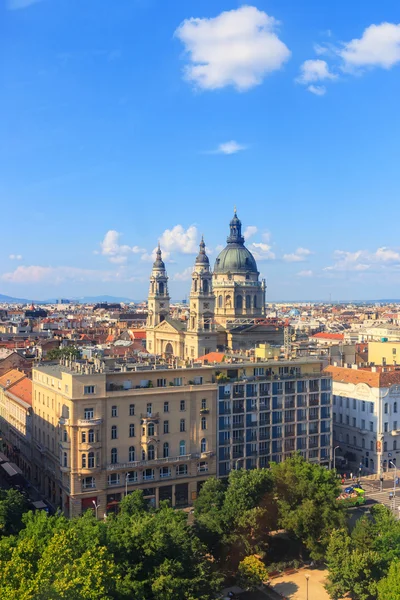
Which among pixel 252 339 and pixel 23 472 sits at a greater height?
pixel 252 339

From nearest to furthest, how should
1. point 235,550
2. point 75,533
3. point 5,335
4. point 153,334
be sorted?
1. point 75,533
2. point 235,550
3. point 153,334
4. point 5,335

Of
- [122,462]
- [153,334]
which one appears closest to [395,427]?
[122,462]

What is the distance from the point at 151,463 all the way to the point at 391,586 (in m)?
31.3

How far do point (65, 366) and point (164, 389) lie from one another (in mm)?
13717

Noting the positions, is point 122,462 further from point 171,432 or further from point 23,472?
point 23,472

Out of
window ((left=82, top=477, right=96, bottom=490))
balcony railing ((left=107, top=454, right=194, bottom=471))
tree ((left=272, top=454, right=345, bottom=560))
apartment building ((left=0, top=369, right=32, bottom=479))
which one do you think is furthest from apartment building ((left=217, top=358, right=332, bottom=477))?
apartment building ((left=0, top=369, right=32, bottom=479))

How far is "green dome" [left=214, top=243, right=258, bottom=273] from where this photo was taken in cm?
16150

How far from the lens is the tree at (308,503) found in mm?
57406

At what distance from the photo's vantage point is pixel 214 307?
149250 millimetres

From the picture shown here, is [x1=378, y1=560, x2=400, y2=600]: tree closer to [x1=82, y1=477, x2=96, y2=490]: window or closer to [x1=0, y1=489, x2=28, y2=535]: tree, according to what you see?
[x1=0, y1=489, x2=28, y2=535]: tree

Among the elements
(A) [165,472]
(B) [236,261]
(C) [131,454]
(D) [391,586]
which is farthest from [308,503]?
(B) [236,261]

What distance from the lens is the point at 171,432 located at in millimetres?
71688

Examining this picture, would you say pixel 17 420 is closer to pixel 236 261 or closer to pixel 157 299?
pixel 157 299

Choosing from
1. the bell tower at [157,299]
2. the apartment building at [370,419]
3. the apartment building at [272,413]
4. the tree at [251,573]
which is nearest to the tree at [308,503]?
the tree at [251,573]
